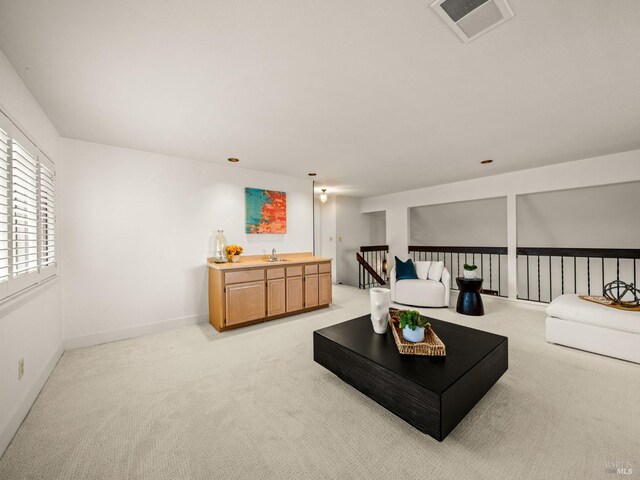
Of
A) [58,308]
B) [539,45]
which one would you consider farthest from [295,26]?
[58,308]

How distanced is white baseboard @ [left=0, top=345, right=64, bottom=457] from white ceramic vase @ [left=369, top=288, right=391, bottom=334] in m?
2.55

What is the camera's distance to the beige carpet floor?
1394 mm

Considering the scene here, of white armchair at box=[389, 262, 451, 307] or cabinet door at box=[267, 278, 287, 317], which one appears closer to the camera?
cabinet door at box=[267, 278, 287, 317]

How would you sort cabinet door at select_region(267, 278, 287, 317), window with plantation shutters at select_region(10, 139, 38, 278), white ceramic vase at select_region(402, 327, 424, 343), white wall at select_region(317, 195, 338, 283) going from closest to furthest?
window with plantation shutters at select_region(10, 139, 38, 278) → white ceramic vase at select_region(402, 327, 424, 343) → cabinet door at select_region(267, 278, 287, 317) → white wall at select_region(317, 195, 338, 283)

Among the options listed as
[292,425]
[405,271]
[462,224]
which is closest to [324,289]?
[405,271]

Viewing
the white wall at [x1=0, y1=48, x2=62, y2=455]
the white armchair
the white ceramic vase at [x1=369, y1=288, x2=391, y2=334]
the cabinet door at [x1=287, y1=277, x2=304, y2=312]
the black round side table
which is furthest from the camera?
the white armchair

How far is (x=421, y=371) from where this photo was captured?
169cm

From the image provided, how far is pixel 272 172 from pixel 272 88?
2.58 meters

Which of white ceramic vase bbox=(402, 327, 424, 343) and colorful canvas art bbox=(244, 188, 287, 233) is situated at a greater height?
colorful canvas art bbox=(244, 188, 287, 233)

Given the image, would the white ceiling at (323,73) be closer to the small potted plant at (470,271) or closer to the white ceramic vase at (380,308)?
the white ceramic vase at (380,308)

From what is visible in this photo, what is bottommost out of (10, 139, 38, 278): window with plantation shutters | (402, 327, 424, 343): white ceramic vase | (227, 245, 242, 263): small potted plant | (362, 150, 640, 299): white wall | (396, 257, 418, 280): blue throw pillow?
(402, 327, 424, 343): white ceramic vase

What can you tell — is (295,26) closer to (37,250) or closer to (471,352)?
(471,352)

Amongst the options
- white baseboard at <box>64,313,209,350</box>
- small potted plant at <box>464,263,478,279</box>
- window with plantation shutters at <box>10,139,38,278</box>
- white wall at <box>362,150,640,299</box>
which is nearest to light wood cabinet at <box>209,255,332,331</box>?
white baseboard at <box>64,313,209,350</box>

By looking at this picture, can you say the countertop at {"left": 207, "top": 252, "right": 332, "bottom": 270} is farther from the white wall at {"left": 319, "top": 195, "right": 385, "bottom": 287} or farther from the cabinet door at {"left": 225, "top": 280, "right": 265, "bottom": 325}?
the white wall at {"left": 319, "top": 195, "right": 385, "bottom": 287}
